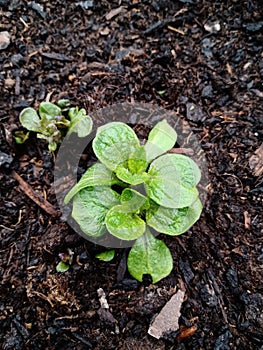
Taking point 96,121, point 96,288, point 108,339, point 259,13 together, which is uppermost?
point 259,13

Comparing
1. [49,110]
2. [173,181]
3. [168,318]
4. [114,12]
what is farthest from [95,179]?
[114,12]

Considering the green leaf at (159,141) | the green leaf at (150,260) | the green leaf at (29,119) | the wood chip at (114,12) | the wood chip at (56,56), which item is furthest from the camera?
the wood chip at (114,12)

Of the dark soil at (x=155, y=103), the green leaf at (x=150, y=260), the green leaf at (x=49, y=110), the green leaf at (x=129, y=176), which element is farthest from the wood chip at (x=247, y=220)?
the green leaf at (x=49, y=110)

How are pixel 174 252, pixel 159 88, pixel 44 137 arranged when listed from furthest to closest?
pixel 159 88, pixel 44 137, pixel 174 252

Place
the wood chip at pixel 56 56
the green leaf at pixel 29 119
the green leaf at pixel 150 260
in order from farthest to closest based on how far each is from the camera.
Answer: the wood chip at pixel 56 56 < the green leaf at pixel 29 119 < the green leaf at pixel 150 260

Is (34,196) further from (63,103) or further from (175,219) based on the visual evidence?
(175,219)

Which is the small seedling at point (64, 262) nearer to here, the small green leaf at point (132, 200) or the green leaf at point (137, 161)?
the small green leaf at point (132, 200)

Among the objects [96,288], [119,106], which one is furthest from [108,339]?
[119,106]

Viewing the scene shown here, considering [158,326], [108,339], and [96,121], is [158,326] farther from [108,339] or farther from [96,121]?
[96,121]
